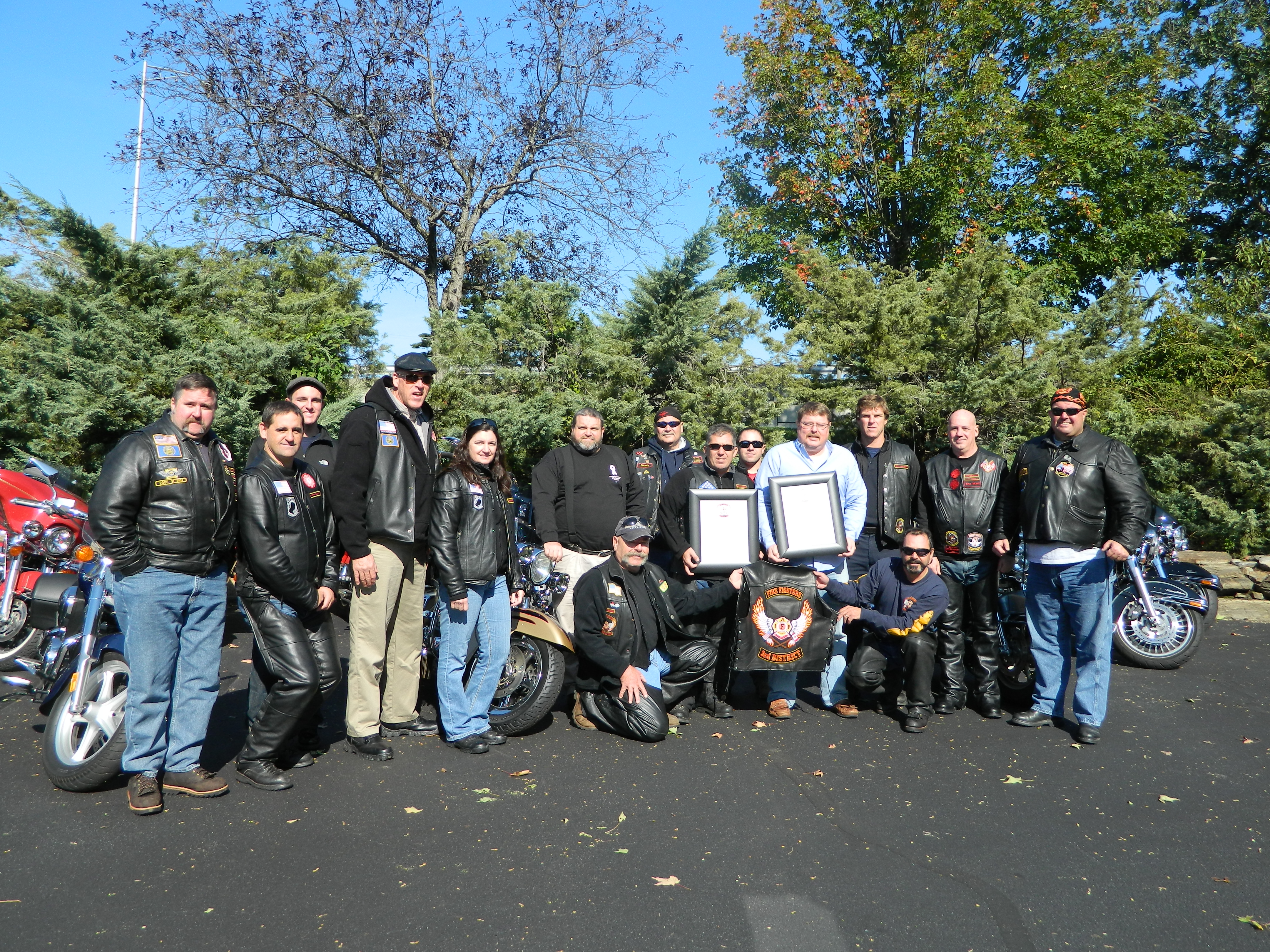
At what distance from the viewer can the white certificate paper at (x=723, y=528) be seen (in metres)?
5.63

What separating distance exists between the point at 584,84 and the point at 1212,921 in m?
15.4

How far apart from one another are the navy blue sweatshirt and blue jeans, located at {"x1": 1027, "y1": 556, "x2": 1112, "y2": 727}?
0.57 metres

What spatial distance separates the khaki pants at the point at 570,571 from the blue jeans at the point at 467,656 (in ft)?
2.91

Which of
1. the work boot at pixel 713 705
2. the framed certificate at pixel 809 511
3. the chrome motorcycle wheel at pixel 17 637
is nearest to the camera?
the work boot at pixel 713 705

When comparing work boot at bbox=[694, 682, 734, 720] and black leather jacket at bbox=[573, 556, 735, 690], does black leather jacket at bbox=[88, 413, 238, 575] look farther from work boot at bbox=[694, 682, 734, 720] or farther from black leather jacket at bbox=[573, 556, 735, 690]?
work boot at bbox=[694, 682, 734, 720]

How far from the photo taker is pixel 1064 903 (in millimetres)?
3270

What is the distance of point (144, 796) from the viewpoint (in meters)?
3.89

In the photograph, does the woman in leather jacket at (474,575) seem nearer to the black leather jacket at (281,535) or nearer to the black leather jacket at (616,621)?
the black leather jacket at (616,621)

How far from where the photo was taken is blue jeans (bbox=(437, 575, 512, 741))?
4844 mm

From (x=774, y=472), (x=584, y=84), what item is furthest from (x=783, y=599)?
(x=584, y=84)

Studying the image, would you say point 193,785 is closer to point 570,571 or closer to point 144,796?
point 144,796

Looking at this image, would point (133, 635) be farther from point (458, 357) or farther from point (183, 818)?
point (458, 357)

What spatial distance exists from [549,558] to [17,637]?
3.89 metres

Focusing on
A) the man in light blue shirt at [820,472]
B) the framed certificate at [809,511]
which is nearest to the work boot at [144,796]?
the man in light blue shirt at [820,472]
